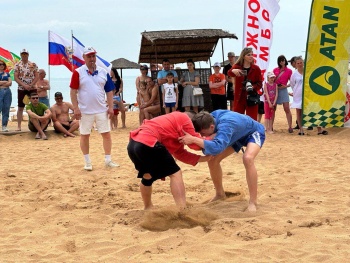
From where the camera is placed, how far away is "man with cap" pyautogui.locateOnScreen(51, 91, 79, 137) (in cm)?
1245

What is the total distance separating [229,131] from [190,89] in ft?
27.6

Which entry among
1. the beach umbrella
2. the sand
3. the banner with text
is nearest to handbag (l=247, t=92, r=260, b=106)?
the sand

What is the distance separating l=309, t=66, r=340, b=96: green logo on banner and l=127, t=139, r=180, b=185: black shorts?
23.0 feet

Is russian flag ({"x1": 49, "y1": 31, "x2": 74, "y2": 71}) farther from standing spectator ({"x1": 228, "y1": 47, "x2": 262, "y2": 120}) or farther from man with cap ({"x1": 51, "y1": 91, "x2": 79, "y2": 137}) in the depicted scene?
standing spectator ({"x1": 228, "y1": 47, "x2": 262, "y2": 120})

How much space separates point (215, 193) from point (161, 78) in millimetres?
7131

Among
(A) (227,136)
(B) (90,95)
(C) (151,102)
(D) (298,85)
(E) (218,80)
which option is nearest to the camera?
(A) (227,136)

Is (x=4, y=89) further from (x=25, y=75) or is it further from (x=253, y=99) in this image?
(x=253, y=99)

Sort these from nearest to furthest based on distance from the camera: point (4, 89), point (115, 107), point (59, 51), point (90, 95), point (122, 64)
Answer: point (90, 95) < point (4, 89) < point (115, 107) < point (59, 51) < point (122, 64)

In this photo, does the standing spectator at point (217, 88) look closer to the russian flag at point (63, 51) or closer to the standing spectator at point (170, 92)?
the standing spectator at point (170, 92)

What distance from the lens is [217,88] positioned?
12.9 meters

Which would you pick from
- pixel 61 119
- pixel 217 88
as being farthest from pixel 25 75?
pixel 217 88

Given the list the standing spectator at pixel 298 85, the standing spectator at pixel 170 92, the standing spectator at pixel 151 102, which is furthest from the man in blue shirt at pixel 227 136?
the standing spectator at pixel 151 102

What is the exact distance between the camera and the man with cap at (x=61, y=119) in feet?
40.8

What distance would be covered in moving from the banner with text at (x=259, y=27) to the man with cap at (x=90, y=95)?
13.8 ft
